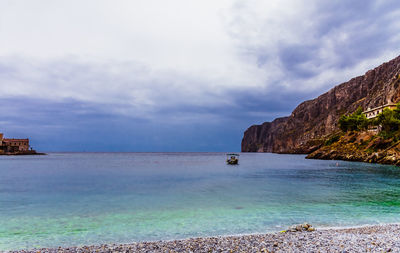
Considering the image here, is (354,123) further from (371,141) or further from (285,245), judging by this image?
(285,245)

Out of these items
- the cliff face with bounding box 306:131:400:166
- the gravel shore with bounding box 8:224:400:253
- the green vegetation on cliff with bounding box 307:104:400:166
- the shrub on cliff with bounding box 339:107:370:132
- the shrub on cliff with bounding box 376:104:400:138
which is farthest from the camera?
the shrub on cliff with bounding box 339:107:370:132

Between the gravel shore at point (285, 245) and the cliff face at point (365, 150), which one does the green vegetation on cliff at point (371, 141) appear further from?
the gravel shore at point (285, 245)

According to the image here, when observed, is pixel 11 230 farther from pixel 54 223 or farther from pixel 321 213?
pixel 321 213

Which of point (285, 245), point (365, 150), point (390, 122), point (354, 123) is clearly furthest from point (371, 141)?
point (285, 245)

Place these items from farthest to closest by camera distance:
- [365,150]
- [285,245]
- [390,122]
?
[365,150]
[390,122]
[285,245]

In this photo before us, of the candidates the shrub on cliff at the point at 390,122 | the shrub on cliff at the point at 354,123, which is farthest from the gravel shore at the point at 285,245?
the shrub on cliff at the point at 354,123

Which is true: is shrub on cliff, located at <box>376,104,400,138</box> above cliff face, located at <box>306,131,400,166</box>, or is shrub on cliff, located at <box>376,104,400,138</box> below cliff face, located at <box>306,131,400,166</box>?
above

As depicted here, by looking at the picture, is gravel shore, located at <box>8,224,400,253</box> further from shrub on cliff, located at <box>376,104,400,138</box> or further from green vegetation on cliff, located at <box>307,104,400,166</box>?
shrub on cliff, located at <box>376,104,400,138</box>

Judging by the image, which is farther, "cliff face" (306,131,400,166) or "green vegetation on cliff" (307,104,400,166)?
"green vegetation on cliff" (307,104,400,166)

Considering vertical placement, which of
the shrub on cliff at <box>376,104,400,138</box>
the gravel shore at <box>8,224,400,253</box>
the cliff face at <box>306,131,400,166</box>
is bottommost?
the gravel shore at <box>8,224,400,253</box>

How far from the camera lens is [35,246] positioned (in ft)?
50.5

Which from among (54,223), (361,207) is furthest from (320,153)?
(54,223)

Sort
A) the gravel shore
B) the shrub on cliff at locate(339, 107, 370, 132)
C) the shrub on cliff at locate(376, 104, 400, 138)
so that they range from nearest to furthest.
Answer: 1. the gravel shore
2. the shrub on cliff at locate(376, 104, 400, 138)
3. the shrub on cliff at locate(339, 107, 370, 132)

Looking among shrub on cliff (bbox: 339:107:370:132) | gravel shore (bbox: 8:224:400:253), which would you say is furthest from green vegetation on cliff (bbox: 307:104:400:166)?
gravel shore (bbox: 8:224:400:253)
